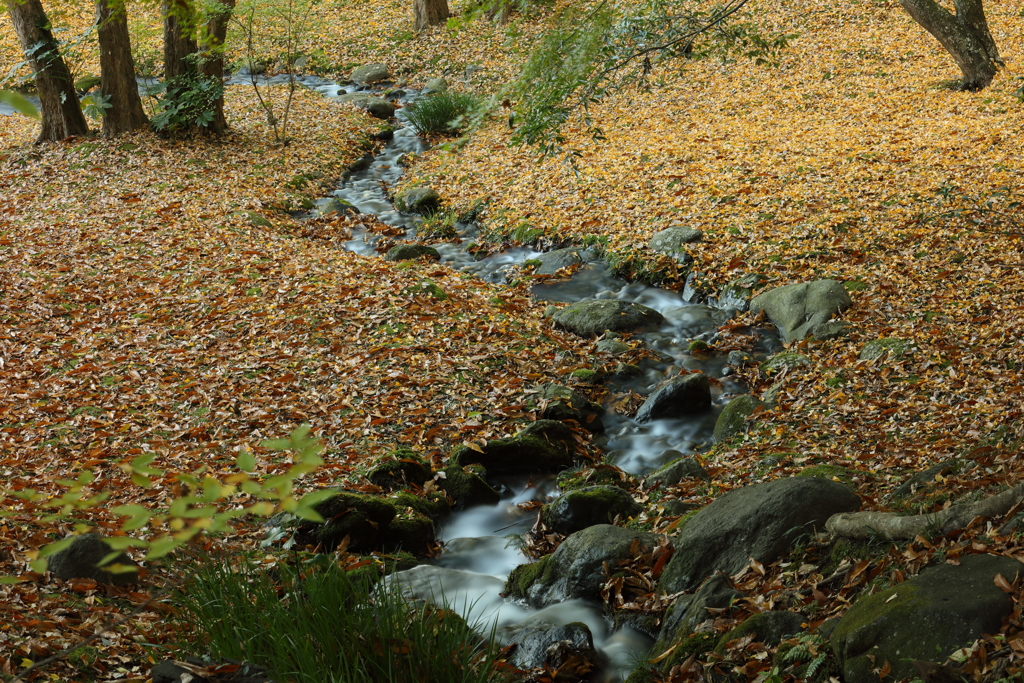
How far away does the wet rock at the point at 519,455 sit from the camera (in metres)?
6.31

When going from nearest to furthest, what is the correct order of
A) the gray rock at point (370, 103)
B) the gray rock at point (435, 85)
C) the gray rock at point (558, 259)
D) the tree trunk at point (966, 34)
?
1. the gray rock at point (558, 259)
2. the tree trunk at point (966, 34)
3. the gray rock at point (370, 103)
4. the gray rock at point (435, 85)

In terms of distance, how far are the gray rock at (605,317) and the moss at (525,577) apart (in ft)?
13.2

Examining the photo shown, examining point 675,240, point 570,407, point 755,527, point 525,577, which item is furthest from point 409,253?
point 755,527

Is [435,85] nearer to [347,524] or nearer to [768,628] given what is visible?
[347,524]

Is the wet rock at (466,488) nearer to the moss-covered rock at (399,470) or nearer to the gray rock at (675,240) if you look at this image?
the moss-covered rock at (399,470)

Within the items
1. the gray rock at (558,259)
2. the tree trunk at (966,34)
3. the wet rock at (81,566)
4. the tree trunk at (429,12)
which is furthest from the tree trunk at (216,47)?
the tree trunk at (966,34)

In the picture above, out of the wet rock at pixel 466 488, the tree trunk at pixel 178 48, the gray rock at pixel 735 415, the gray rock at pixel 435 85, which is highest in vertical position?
the tree trunk at pixel 178 48

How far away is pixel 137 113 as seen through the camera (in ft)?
44.2

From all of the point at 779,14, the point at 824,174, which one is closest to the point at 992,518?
the point at 824,174

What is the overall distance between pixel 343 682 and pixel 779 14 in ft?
57.5

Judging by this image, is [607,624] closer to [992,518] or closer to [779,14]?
[992,518]

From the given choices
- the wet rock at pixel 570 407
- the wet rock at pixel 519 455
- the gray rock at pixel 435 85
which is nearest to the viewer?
the wet rock at pixel 519 455

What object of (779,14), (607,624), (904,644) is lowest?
(607,624)

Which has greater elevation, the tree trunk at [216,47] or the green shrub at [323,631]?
the tree trunk at [216,47]
